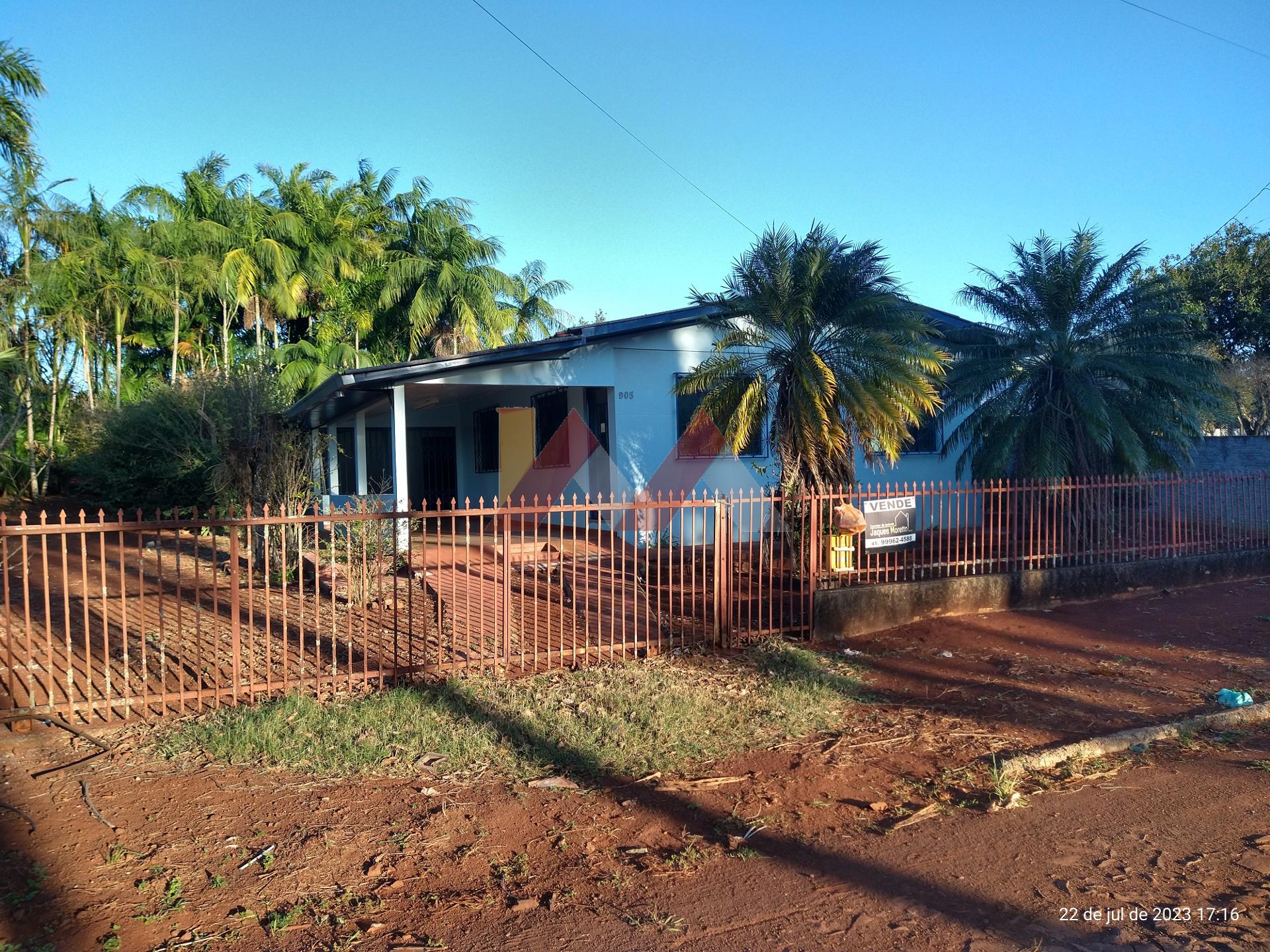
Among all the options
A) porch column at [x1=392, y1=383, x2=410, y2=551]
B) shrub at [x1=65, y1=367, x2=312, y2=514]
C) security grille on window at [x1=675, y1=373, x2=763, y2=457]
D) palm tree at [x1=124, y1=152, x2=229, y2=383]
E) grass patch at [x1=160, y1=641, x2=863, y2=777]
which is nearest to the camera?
grass patch at [x1=160, y1=641, x2=863, y2=777]

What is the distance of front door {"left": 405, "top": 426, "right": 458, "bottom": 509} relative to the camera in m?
19.8

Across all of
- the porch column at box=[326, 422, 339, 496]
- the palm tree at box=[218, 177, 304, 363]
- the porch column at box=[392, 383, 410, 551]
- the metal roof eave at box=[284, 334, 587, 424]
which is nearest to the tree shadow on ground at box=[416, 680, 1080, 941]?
the metal roof eave at box=[284, 334, 587, 424]

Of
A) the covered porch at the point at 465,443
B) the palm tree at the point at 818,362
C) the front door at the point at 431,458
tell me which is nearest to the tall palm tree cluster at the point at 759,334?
the palm tree at the point at 818,362

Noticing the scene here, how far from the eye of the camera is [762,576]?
857 cm

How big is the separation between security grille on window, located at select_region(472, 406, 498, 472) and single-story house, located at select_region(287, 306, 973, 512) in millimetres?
37

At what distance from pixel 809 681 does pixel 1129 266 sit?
9726 millimetres

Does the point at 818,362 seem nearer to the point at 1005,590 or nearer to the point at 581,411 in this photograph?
the point at 1005,590

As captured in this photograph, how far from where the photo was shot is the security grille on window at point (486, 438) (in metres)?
17.7

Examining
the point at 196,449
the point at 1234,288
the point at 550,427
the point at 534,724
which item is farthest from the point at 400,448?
the point at 1234,288

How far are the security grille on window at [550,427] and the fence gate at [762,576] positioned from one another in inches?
A: 248

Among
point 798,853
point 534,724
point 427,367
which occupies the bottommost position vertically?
point 798,853

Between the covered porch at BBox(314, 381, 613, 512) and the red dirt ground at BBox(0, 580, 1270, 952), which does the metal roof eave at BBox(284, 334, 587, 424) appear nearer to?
the covered porch at BBox(314, 381, 613, 512)

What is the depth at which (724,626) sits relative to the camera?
850 cm

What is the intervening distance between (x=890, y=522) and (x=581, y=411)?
22.7ft
